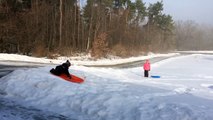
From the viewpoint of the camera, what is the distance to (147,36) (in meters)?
98.9

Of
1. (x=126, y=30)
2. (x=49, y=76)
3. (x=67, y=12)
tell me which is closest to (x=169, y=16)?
(x=126, y=30)

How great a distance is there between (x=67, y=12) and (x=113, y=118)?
4646cm

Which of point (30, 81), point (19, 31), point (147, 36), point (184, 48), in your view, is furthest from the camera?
point (184, 48)

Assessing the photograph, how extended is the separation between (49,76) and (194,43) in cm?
18268

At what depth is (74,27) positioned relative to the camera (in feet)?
171

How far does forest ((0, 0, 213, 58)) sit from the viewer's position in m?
38.5

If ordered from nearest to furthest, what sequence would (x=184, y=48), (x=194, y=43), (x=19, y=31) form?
(x=19, y=31) < (x=184, y=48) < (x=194, y=43)

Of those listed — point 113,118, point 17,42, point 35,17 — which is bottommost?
point 113,118

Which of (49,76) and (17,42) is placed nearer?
(49,76)

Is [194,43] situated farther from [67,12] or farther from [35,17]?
[35,17]

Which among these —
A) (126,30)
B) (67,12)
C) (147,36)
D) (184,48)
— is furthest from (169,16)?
(184,48)

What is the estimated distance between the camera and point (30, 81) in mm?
13227

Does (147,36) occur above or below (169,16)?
below

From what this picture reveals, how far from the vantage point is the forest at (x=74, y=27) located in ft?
126
